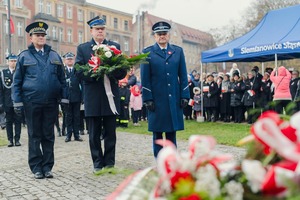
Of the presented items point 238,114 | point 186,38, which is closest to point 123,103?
point 238,114

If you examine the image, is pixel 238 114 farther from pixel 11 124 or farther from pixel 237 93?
pixel 11 124

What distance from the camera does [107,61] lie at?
6.34 m

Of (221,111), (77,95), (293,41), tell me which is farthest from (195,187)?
(221,111)

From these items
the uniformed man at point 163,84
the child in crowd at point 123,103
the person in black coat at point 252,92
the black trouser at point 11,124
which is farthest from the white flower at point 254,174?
the person in black coat at point 252,92

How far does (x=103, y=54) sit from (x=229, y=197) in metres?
5.14

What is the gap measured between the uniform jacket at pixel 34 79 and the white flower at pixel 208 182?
540cm

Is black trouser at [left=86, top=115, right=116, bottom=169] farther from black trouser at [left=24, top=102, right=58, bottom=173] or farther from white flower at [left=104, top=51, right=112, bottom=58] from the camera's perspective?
white flower at [left=104, top=51, right=112, bottom=58]

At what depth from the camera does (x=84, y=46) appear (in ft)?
21.7

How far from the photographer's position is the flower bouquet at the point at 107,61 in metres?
6.19

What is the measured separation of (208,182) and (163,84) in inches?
203

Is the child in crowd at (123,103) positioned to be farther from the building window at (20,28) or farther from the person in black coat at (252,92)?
the building window at (20,28)

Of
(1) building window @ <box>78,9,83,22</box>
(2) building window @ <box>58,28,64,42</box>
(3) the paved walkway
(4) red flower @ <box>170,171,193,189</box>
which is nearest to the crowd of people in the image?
(3) the paved walkway

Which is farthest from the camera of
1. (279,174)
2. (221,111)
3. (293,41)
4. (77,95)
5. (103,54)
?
(221,111)

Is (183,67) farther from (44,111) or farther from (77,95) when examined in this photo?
(77,95)
